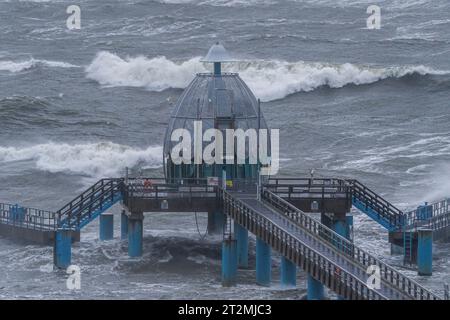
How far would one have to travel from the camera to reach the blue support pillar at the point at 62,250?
216 feet

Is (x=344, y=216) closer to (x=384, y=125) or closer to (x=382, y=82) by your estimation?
(x=384, y=125)

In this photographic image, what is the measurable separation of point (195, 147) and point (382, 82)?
41.2 meters

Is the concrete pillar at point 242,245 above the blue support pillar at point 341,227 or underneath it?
underneath

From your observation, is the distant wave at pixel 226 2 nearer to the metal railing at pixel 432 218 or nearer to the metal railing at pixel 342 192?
the metal railing at pixel 432 218

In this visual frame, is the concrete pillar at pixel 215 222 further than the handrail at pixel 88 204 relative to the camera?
Yes

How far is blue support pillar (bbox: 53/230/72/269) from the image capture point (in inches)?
2596

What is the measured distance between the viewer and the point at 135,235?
6738 centimetres

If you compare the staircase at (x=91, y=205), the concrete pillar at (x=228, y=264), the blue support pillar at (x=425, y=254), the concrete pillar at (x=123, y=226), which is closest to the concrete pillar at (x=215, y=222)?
the concrete pillar at (x=123, y=226)

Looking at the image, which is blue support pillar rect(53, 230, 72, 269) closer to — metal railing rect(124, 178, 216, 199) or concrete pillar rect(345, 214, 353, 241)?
metal railing rect(124, 178, 216, 199)

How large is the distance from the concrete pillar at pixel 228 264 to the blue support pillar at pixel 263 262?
750mm

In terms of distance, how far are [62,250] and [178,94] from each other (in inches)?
1653

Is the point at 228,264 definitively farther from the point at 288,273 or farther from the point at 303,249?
the point at 303,249

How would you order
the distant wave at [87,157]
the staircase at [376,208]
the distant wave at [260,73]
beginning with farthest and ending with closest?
the distant wave at [260,73] < the distant wave at [87,157] < the staircase at [376,208]
